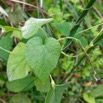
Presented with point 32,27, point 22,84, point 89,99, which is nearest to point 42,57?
point 32,27

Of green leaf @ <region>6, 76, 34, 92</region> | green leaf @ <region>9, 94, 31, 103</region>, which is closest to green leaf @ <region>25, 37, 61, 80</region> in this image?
green leaf @ <region>6, 76, 34, 92</region>

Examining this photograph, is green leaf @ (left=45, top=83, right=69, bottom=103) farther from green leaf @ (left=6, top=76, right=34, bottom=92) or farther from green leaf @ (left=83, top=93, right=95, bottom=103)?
green leaf @ (left=83, top=93, right=95, bottom=103)

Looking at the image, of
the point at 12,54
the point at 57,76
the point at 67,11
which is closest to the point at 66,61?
the point at 57,76

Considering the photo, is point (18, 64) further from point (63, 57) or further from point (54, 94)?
point (63, 57)

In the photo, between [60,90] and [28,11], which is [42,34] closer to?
[60,90]

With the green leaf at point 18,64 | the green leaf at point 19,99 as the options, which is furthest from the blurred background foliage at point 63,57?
the green leaf at point 18,64
